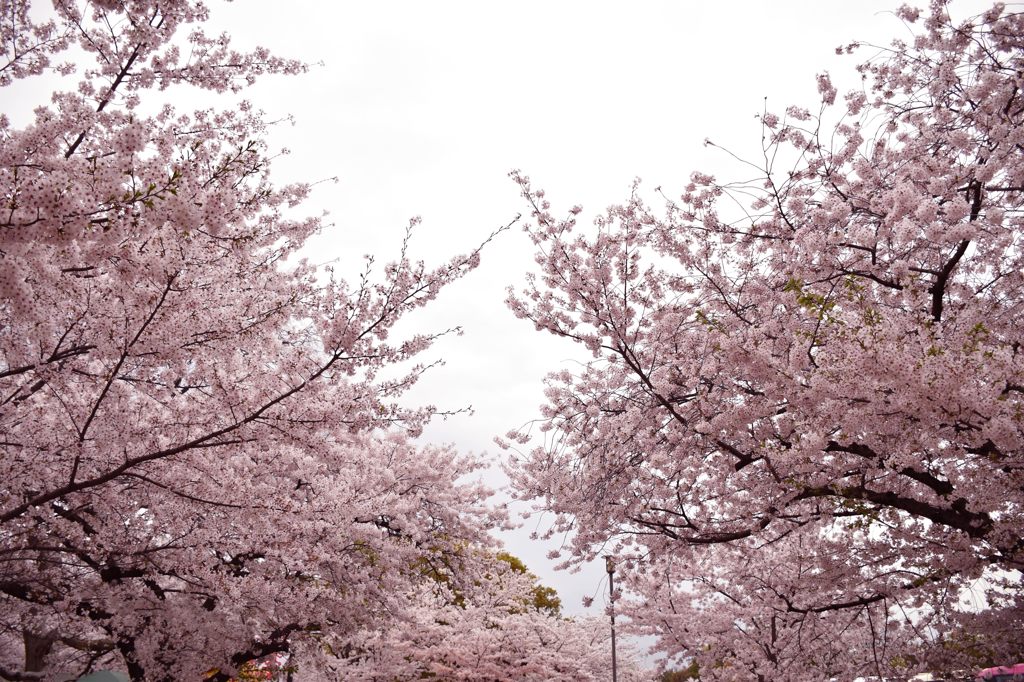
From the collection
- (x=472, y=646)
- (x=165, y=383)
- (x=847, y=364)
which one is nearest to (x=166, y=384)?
(x=165, y=383)

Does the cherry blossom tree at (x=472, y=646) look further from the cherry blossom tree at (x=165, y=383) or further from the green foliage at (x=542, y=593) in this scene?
the green foliage at (x=542, y=593)

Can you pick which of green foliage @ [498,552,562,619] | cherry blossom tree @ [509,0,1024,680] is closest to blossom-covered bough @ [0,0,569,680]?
cherry blossom tree @ [509,0,1024,680]

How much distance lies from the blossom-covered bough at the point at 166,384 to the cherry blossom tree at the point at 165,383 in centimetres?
2

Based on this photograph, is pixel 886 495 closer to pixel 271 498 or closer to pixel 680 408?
pixel 680 408

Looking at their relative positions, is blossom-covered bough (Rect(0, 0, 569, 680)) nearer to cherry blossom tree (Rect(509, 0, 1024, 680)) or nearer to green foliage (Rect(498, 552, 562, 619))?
cherry blossom tree (Rect(509, 0, 1024, 680))

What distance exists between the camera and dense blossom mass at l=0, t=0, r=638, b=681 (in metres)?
3.35

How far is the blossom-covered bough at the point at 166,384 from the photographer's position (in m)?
3.33

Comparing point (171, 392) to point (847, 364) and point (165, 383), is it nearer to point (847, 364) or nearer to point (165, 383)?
point (165, 383)

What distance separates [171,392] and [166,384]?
79mm

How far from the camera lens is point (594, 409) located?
742 centimetres

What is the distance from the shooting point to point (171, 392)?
5020mm

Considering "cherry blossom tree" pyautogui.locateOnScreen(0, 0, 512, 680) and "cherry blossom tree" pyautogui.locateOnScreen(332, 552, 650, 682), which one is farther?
"cherry blossom tree" pyautogui.locateOnScreen(332, 552, 650, 682)

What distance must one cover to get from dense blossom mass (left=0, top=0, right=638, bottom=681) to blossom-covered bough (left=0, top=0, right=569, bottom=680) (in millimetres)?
20

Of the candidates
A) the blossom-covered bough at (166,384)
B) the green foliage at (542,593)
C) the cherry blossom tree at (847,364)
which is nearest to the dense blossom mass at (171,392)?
the blossom-covered bough at (166,384)
